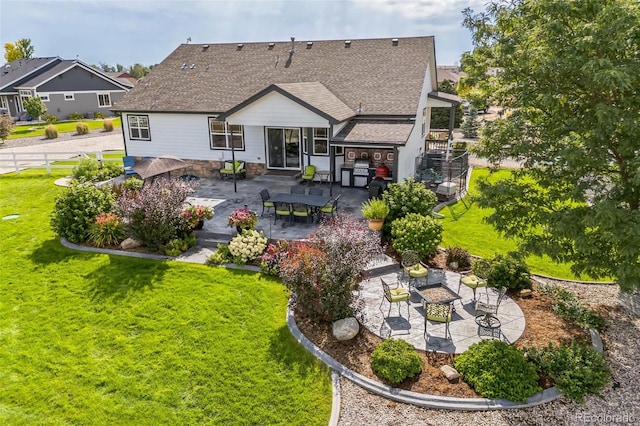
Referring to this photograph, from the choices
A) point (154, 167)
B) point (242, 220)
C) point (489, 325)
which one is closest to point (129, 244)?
point (154, 167)

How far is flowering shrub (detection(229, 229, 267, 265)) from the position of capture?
13.2 meters

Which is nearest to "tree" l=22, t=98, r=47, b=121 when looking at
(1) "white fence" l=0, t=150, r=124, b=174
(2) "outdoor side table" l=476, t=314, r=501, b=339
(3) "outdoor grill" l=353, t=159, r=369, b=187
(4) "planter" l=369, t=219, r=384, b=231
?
(1) "white fence" l=0, t=150, r=124, b=174

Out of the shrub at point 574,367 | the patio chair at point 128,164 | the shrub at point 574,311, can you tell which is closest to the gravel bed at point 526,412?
the shrub at point 574,367

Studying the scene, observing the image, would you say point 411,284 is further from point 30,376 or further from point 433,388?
point 30,376

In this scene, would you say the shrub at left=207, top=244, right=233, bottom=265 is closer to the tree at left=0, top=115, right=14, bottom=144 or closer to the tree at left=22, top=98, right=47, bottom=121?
the tree at left=0, top=115, right=14, bottom=144

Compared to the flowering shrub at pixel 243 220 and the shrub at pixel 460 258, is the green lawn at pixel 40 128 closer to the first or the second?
the flowering shrub at pixel 243 220

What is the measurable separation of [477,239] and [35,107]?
165 ft

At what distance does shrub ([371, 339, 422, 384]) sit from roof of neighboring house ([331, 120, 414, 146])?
9.75 meters

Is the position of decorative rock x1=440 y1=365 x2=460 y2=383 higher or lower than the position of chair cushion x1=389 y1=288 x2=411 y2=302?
lower

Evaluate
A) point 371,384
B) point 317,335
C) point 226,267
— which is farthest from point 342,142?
point 371,384

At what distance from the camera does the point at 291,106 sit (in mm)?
18188

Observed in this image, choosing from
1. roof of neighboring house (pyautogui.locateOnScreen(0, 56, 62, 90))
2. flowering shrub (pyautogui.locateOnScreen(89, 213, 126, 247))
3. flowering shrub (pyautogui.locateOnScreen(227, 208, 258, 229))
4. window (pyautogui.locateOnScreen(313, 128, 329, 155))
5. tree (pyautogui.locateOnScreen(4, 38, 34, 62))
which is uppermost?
tree (pyautogui.locateOnScreen(4, 38, 34, 62))

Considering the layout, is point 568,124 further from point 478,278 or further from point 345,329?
point 345,329

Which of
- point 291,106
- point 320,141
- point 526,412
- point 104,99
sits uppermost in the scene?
point 104,99
